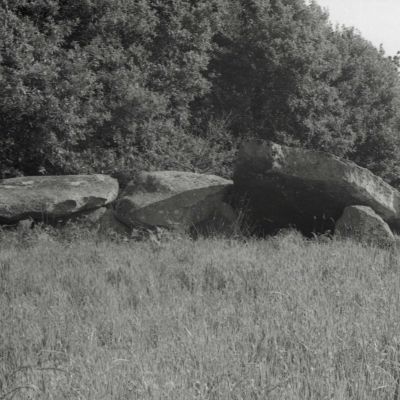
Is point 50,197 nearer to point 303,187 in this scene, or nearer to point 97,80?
point 97,80

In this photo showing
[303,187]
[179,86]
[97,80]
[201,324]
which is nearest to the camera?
[201,324]

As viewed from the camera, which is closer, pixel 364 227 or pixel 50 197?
pixel 364 227

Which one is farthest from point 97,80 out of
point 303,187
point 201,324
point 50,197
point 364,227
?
point 201,324

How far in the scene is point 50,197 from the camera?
10.4 m

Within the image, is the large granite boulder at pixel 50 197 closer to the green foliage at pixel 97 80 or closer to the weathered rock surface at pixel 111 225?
the weathered rock surface at pixel 111 225

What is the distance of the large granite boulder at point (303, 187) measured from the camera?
10453 mm

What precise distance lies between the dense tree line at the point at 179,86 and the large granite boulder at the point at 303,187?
3.54 meters

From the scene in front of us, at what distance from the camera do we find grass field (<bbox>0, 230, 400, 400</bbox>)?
3.44m

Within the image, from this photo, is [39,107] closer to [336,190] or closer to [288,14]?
[336,190]

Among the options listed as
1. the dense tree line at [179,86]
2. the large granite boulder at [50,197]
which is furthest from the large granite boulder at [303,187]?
the dense tree line at [179,86]

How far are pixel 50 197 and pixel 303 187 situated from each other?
4.42 metres

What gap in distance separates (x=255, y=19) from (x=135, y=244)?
32.1 ft

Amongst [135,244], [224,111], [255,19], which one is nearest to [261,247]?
[135,244]

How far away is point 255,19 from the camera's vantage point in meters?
16.9
